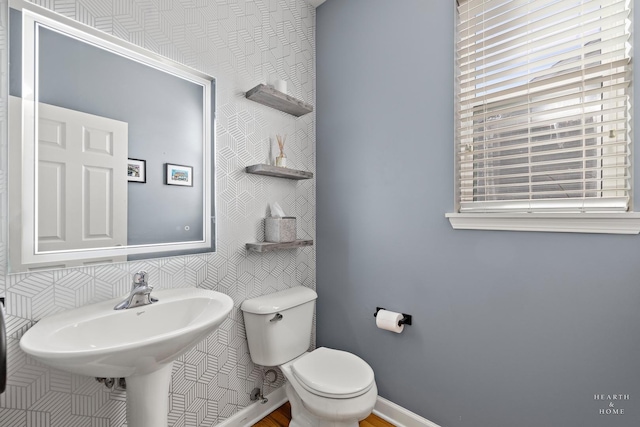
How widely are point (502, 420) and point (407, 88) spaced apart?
167cm

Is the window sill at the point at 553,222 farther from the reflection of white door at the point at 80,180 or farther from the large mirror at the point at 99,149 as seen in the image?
the reflection of white door at the point at 80,180

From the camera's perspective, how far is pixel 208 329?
100 centimetres

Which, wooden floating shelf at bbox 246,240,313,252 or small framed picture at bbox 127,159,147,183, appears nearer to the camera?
small framed picture at bbox 127,159,147,183

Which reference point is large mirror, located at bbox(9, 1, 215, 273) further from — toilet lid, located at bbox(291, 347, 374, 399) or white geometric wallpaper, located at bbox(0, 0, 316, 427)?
toilet lid, located at bbox(291, 347, 374, 399)

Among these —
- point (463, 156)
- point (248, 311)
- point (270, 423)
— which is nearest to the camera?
point (463, 156)

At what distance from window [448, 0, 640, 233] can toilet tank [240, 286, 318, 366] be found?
0.97 m

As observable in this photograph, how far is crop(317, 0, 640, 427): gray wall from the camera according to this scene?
1.16m

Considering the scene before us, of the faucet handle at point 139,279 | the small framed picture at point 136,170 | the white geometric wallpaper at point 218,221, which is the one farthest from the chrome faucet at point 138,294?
the small framed picture at point 136,170

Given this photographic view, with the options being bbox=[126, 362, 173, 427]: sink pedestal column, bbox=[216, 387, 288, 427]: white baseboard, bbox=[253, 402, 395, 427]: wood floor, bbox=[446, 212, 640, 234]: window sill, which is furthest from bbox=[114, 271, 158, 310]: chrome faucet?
bbox=[446, 212, 640, 234]: window sill

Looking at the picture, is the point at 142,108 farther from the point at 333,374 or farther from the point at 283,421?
the point at 283,421

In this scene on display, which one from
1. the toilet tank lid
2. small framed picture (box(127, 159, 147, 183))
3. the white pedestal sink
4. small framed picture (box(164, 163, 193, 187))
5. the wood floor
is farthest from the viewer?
the wood floor

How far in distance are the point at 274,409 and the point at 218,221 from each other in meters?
1.18

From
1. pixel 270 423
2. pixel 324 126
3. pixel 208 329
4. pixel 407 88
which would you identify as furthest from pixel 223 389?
pixel 407 88

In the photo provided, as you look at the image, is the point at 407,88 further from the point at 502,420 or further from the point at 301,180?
the point at 502,420
